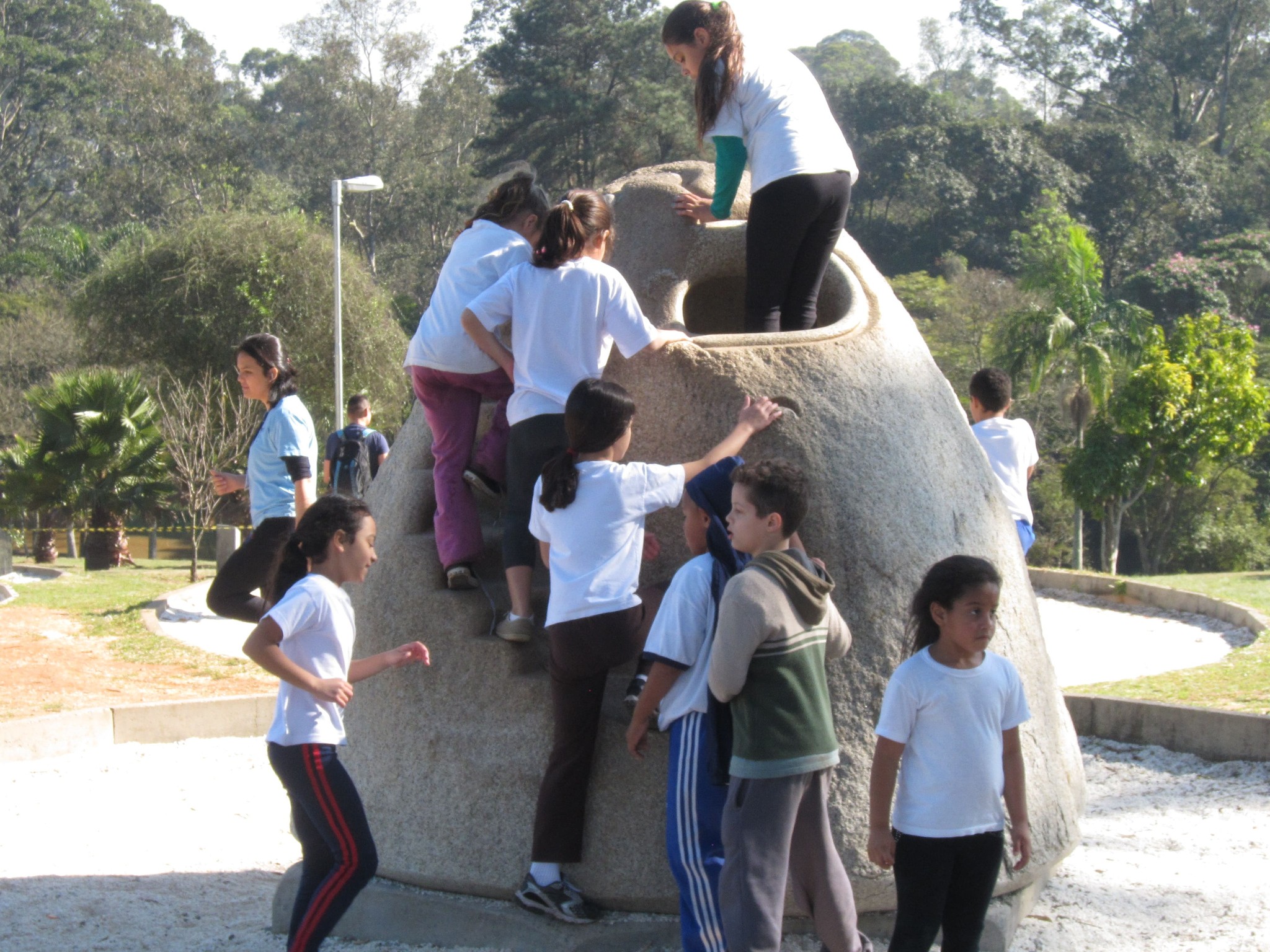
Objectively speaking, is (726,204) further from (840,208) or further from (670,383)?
(670,383)

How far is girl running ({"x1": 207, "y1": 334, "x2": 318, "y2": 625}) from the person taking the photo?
479 centimetres

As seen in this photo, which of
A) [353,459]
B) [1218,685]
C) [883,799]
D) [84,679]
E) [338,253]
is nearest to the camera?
[883,799]

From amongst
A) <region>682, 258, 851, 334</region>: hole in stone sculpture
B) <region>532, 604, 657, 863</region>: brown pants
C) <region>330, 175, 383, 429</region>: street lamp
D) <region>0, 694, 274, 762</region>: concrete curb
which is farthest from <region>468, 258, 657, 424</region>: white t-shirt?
<region>330, 175, 383, 429</region>: street lamp

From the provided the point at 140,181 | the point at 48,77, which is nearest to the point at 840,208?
the point at 140,181

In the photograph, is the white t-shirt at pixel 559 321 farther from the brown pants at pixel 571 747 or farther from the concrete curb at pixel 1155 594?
the concrete curb at pixel 1155 594

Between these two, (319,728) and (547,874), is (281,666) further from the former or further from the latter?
(547,874)

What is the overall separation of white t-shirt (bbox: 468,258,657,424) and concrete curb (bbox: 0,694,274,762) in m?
4.45

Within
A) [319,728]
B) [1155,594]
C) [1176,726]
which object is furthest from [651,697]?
[1155,594]

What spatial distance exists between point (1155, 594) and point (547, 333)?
12667mm

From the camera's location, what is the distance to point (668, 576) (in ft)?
13.1

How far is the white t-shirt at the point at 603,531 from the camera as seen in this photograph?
3488mm

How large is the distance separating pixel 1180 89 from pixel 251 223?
1553 inches

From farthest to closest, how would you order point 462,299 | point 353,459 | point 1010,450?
point 353,459 < point 1010,450 < point 462,299

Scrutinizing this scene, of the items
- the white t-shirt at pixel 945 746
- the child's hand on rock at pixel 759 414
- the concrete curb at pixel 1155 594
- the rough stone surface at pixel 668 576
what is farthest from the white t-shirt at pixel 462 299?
the concrete curb at pixel 1155 594
